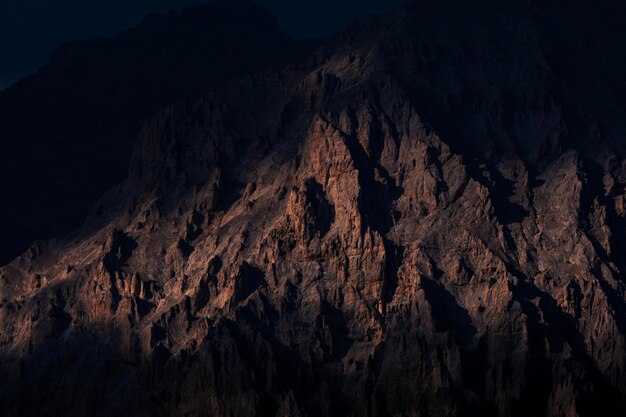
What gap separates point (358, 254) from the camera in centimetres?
13600

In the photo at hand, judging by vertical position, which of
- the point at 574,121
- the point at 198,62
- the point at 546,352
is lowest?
the point at 546,352

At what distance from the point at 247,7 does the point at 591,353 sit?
237 feet

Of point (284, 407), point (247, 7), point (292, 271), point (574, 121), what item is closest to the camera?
point (284, 407)

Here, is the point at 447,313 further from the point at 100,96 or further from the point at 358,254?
the point at 100,96

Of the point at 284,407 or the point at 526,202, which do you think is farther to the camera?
the point at 526,202

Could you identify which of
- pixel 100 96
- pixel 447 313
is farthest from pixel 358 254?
pixel 100 96

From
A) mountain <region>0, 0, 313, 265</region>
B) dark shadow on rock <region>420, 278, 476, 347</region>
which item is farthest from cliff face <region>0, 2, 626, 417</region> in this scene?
mountain <region>0, 0, 313, 265</region>

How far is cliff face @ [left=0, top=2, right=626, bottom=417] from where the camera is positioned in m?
130

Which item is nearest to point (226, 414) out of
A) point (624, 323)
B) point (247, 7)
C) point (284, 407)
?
point (284, 407)

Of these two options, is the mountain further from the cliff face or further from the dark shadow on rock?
the dark shadow on rock

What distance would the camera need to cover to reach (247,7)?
197750 millimetres

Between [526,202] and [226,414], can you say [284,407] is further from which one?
[526,202]

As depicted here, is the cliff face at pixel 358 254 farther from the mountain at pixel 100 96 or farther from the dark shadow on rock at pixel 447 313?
the mountain at pixel 100 96

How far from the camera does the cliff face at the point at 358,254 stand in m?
130
